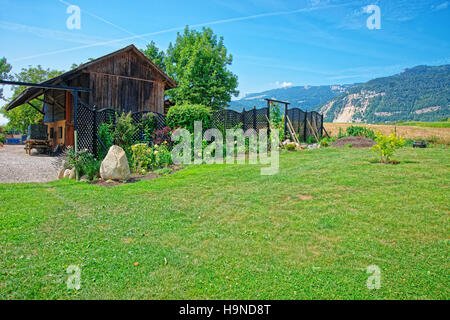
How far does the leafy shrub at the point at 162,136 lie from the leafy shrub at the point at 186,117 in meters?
0.52

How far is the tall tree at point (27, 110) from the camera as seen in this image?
3042 centimetres

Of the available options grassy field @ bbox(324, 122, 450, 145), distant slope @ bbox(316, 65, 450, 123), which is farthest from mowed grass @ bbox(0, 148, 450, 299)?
distant slope @ bbox(316, 65, 450, 123)

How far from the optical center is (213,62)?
30.7 m

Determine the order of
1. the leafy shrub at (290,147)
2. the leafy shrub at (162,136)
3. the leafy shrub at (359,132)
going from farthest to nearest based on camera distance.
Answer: the leafy shrub at (359,132) → the leafy shrub at (290,147) → the leafy shrub at (162,136)

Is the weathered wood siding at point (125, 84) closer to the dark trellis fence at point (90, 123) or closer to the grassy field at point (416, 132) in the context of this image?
the dark trellis fence at point (90, 123)

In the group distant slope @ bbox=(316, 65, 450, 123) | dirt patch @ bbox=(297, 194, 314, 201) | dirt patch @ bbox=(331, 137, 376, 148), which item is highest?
distant slope @ bbox=(316, 65, 450, 123)

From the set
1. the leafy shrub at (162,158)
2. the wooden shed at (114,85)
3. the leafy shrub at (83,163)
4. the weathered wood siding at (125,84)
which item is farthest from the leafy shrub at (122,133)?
the weathered wood siding at (125,84)

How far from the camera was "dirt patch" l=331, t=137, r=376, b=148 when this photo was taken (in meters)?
15.1

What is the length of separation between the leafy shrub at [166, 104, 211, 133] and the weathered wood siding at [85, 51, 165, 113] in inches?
143

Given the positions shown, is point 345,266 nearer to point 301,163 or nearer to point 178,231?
point 178,231

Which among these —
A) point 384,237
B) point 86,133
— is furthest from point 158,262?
point 86,133

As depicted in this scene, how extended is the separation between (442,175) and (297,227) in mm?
4922

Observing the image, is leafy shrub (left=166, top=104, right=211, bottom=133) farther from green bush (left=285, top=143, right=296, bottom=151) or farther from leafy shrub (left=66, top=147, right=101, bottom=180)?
leafy shrub (left=66, top=147, right=101, bottom=180)

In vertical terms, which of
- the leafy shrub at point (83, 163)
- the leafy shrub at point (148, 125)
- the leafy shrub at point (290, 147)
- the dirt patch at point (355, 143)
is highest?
the leafy shrub at point (148, 125)
